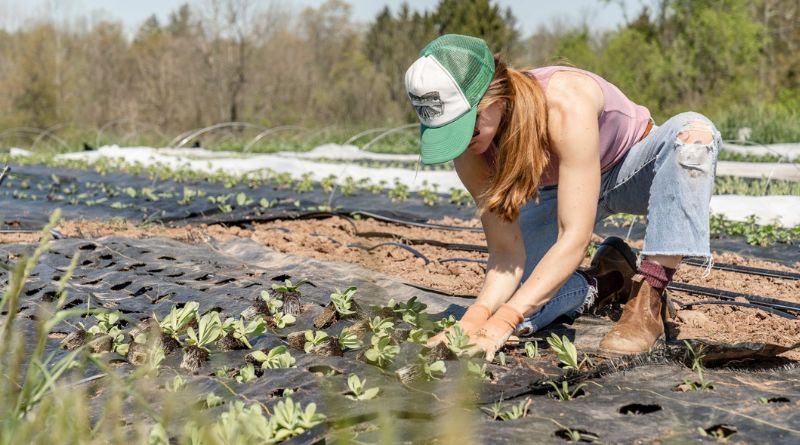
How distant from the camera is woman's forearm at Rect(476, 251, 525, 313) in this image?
8.98 feet

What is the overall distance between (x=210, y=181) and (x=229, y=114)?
14068 millimetres

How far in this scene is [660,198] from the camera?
2.72 m

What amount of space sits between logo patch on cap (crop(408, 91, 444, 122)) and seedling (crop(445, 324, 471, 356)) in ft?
2.01

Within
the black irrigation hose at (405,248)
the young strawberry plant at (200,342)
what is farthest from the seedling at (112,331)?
the black irrigation hose at (405,248)

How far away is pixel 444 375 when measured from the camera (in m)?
2.26

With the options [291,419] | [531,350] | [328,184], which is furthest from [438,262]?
[328,184]

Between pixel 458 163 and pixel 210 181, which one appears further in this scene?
pixel 210 181

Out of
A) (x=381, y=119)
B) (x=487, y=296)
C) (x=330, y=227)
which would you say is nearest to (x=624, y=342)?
(x=487, y=296)

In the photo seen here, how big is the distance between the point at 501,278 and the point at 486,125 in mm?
594

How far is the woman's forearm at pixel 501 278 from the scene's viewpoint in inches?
108

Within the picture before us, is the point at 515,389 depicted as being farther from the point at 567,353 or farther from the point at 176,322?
the point at 176,322

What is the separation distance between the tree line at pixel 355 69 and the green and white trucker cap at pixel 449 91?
14.2m

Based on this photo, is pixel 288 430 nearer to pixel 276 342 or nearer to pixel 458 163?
pixel 276 342

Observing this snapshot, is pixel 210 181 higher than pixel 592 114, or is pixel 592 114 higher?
pixel 592 114
